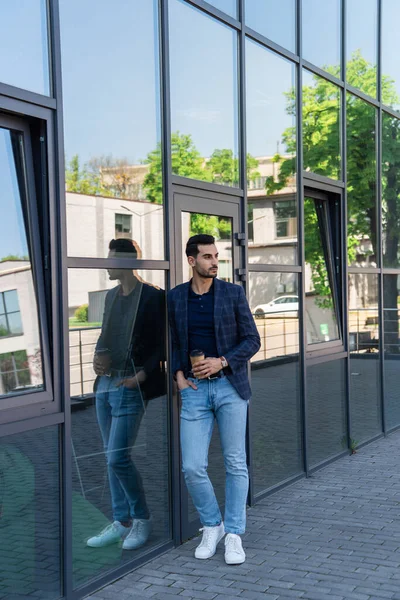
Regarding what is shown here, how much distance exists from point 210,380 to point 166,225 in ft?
3.60

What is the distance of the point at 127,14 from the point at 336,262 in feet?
13.4

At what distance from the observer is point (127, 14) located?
553 centimetres

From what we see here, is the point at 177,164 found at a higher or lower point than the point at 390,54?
lower

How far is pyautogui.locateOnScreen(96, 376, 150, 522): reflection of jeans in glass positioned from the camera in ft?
17.1

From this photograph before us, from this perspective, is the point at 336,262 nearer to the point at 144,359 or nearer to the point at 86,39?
the point at 144,359

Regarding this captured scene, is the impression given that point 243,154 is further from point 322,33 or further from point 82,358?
point 82,358

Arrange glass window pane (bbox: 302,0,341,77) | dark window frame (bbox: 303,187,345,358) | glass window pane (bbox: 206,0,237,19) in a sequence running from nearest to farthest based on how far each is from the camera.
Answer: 1. glass window pane (bbox: 206,0,237,19)
2. glass window pane (bbox: 302,0,341,77)
3. dark window frame (bbox: 303,187,345,358)

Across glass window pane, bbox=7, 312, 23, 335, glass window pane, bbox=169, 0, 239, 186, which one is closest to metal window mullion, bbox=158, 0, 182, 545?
glass window pane, bbox=169, 0, 239, 186

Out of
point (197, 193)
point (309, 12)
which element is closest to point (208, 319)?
point (197, 193)

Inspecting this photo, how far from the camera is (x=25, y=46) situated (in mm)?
4570

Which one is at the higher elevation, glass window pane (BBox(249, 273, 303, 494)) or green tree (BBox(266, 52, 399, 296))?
green tree (BBox(266, 52, 399, 296))

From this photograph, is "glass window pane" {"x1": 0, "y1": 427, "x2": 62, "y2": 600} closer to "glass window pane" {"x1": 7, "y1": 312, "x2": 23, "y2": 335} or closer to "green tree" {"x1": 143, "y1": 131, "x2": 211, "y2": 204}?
"glass window pane" {"x1": 7, "y1": 312, "x2": 23, "y2": 335}

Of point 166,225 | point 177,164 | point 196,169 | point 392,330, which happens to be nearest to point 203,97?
point 196,169

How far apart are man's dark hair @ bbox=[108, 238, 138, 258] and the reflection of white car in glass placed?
6.18 ft
